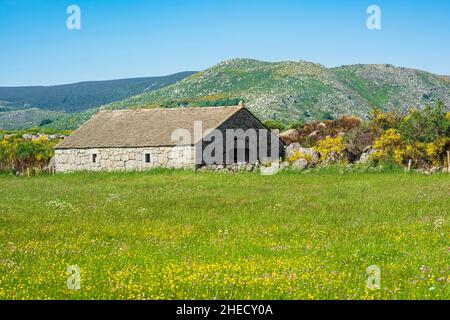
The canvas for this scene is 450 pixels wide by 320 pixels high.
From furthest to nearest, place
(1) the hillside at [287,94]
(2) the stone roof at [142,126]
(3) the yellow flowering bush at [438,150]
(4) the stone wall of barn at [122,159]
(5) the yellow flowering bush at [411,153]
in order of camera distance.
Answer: (1) the hillside at [287,94], (2) the stone roof at [142,126], (4) the stone wall of barn at [122,159], (5) the yellow flowering bush at [411,153], (3) the yellow flowering bush at [438,150]

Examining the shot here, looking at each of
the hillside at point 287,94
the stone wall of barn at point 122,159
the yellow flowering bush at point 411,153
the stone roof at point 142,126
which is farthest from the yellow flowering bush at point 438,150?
the hillside at point 287,94

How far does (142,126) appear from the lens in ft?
152

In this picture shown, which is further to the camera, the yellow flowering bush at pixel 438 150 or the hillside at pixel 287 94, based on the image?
the hillside at pixel 287 94

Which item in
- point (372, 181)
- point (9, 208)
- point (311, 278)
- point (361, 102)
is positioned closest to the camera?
point (311, 278)

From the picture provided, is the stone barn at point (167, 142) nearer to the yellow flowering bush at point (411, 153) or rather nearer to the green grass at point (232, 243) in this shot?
the yellow flowering bush at point (411, 153)

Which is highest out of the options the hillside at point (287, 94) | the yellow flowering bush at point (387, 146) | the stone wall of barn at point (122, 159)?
the hillside at point (287, 94)

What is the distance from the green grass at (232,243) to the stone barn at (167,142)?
615 inches


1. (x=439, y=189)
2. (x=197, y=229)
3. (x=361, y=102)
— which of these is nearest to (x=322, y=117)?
(x=361, y=102)

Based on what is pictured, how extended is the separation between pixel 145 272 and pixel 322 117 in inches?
5164

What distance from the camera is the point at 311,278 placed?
29.6ft

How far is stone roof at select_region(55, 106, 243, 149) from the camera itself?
4334cm

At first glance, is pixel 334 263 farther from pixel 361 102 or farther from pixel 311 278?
pixel 361 102

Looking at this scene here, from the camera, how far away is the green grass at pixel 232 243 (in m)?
8.57

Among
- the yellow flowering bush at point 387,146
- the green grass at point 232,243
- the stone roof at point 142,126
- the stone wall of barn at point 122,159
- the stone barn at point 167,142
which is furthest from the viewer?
the stone roof at point 142,126
